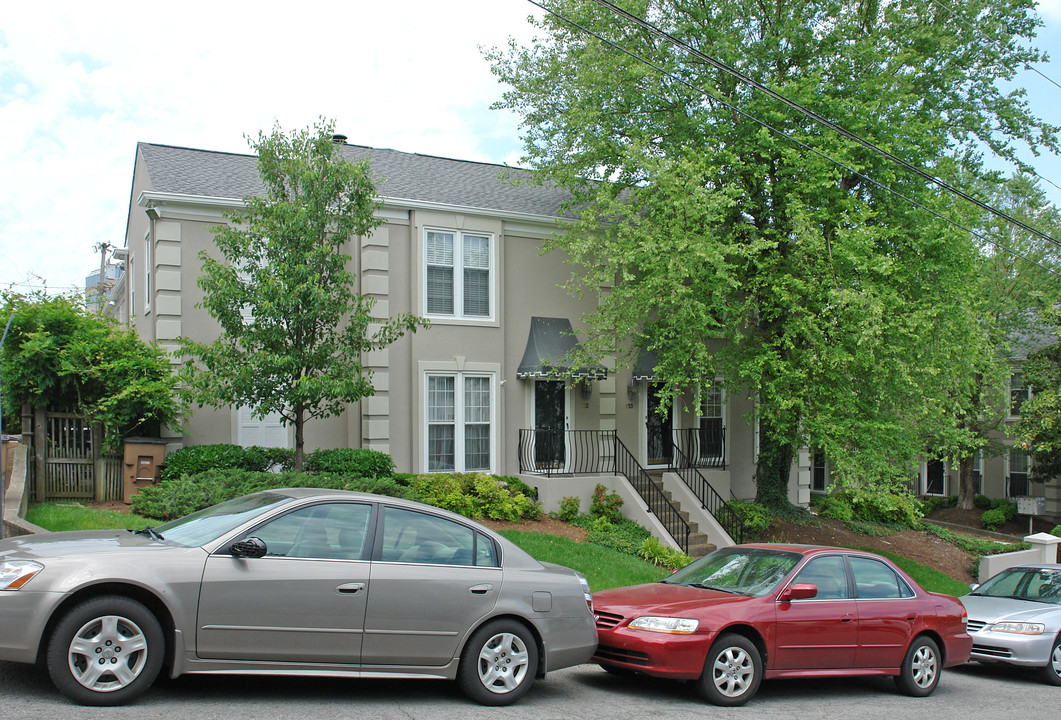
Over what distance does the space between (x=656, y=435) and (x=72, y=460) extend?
1204cm

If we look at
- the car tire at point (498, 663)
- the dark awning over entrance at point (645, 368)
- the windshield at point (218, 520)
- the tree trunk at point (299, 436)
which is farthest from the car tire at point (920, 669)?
the dark awning over entrance at point (645, 368)

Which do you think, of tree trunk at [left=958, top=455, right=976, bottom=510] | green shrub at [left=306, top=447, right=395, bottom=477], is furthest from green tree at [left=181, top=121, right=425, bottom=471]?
tree trunk at [left=958, top=455, right=976, bottom=510]

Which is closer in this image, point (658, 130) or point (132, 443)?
point (132, 443)

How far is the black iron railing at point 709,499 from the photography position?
17.9 metres

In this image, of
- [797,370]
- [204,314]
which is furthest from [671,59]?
[204,314]

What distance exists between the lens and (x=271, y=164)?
1341 cm

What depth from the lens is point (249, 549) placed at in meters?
6.09

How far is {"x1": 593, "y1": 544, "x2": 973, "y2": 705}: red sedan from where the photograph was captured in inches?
303

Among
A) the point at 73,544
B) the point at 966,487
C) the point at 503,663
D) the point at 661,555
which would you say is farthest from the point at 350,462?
the point at 966,487

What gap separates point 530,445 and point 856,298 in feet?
23.5

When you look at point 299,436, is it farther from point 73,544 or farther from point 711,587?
point 73,544

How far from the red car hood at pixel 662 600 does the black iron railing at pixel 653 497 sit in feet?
24.3

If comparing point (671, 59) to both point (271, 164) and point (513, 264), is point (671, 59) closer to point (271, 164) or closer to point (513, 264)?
point (513, 264)

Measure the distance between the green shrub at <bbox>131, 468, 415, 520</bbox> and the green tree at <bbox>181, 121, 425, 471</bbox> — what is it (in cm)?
100
